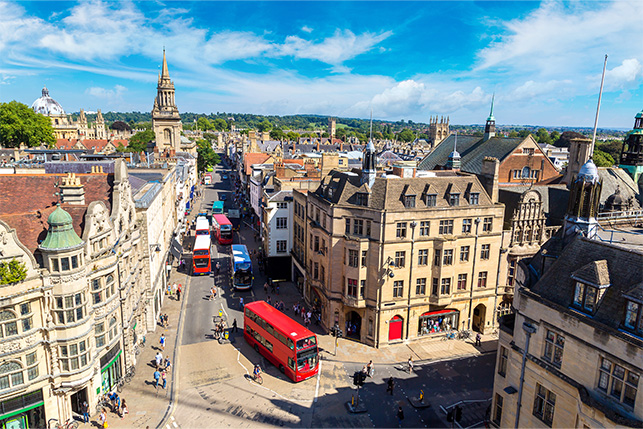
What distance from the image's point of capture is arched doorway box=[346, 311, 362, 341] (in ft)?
146

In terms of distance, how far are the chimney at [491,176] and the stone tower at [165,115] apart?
10179cm

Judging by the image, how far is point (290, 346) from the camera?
1391 inches

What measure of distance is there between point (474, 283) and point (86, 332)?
3656 cm

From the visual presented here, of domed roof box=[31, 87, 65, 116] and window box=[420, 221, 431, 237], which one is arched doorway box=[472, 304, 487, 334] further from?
domed roof box=[31, 87, 65, 116]

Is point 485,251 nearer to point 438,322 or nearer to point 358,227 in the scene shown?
point 438,322

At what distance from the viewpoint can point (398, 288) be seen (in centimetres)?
4209

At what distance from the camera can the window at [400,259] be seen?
41375 millimetres

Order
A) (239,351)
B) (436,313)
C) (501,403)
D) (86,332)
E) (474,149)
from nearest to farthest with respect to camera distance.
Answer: (501,403) < (86,332) < (239,351) < (436,313) < (474,149)

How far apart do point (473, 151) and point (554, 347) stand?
5178cm

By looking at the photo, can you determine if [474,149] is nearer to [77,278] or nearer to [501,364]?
[501,364]

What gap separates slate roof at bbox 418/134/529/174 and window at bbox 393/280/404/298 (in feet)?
98.0

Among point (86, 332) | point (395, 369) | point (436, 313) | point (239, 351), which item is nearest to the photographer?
point (86, 332)

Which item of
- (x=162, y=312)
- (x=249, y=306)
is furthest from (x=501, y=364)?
(x=162, y=312)

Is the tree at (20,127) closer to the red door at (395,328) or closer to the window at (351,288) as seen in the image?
the window at (351,288)
